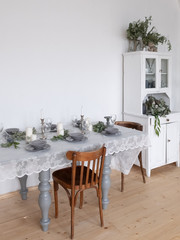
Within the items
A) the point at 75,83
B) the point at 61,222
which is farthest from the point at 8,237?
the point at 75,83

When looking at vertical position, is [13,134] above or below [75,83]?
below

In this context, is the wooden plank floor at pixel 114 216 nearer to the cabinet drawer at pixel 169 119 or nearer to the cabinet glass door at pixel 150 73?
the cabinet drawer at pixel 169 119

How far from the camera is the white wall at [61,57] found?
8.85ft

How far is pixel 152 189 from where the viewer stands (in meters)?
2.92

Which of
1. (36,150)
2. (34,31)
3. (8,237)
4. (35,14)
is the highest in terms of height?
(35,14)

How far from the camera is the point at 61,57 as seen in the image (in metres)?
3.01

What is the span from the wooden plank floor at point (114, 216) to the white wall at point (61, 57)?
462mm

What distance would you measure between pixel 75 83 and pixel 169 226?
1887 millimetres

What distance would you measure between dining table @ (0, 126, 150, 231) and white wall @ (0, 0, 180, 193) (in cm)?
52

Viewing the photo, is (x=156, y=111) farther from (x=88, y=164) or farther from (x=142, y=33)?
(x=88, y=164)

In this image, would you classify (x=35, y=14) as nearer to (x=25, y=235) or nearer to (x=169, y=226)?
(x=25, y=235)

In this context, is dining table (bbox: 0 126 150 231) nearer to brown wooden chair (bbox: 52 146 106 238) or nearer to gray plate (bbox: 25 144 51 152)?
gray plate (bbox: 25 144 51 152)

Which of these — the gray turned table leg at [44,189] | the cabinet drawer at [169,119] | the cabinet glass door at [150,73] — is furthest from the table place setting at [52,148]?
the cabinet glass door at [150,73]

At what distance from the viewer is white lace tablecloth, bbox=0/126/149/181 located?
191cm
